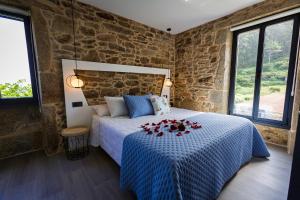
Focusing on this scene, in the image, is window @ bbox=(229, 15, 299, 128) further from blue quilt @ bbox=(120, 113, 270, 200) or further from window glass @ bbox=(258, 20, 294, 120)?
blue quilt @ bbox=(120, 113, 270, 200)

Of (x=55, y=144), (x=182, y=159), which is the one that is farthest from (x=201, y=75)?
(x=55, y=144)

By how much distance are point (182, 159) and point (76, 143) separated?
2.00 meters

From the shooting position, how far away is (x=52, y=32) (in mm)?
2268

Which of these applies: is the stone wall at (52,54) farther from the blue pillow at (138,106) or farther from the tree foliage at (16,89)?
the blue pillow at (138,106)

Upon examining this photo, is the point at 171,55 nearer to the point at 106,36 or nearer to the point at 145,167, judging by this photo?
the point at 106,36

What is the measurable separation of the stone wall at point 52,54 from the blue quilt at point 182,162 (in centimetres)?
164

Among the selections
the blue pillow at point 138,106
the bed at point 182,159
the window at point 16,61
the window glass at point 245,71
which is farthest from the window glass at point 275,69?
the window at point 16,61

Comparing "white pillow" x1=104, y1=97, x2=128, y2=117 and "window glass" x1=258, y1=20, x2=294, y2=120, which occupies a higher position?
"window glass" x1=258, y1=20, x2=294, y2=120

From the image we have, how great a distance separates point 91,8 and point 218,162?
3.21 m

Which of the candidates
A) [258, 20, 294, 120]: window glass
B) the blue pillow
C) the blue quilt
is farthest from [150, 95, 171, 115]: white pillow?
[258, 20, 294, 120]: window glass

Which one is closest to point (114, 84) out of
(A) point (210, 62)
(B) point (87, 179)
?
(B) point (87, 179)

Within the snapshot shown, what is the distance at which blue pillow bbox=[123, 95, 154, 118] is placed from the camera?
2449 mm

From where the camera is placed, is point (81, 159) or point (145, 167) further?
point (81, 159)

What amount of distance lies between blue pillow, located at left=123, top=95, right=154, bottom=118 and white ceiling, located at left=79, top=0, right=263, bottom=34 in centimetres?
172
